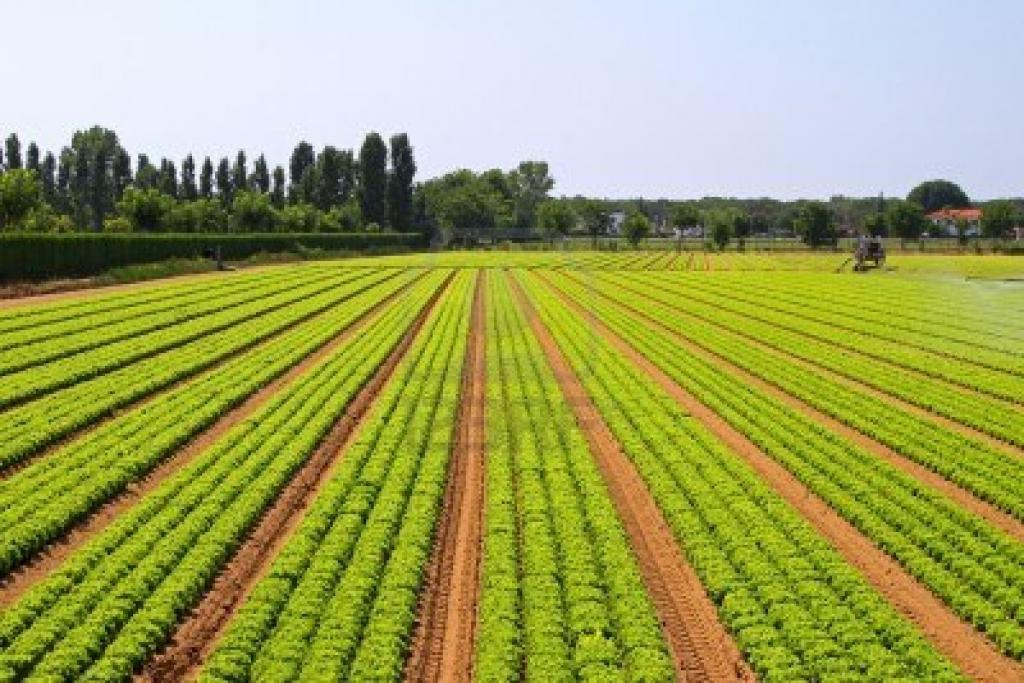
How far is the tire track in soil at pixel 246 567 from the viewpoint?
1115 cm

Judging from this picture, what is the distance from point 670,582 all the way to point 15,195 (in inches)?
2600

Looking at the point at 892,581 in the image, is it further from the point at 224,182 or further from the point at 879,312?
the point at 224,182

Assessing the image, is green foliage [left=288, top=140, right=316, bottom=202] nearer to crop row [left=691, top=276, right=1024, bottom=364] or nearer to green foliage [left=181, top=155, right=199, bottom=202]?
green foliage [left=181, top=155, right=199, bottom=202]

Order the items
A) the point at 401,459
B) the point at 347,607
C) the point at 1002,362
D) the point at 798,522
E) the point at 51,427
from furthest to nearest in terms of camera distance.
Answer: the point at 1002,362
the point at 51,427
the point at 401,459
the point at 798,522
the point at 347,607

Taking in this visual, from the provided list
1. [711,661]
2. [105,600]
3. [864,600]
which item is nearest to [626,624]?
[711,661]

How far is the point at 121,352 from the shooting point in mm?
31828

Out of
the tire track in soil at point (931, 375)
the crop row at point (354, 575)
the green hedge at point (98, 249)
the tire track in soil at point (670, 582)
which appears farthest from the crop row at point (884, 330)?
the green hedge at point (98, 249)

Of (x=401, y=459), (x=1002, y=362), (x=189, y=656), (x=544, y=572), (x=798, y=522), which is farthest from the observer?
(x=1002, y=362)

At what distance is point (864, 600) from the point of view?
41.7 feet

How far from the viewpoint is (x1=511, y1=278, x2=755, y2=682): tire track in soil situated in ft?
37.2

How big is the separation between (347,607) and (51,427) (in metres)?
11.9

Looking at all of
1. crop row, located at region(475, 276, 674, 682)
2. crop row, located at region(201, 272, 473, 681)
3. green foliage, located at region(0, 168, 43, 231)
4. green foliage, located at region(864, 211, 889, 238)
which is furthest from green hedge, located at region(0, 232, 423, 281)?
green foliage, located at region(864, 211, 889, 238)

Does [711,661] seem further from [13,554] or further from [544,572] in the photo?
[13,554]

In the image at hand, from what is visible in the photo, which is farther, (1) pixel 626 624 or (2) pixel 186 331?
(2) pixel 186 331
